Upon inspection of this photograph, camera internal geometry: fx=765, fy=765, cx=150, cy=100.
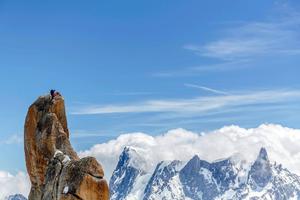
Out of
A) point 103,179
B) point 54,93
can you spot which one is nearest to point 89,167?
point 103,179

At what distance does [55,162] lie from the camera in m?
64.1

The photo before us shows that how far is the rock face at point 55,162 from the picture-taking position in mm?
59062

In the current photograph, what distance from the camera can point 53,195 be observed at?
6262cm

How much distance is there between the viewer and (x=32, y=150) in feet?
233

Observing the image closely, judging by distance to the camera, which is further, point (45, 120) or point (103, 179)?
point (45, 120)

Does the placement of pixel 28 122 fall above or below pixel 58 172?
above

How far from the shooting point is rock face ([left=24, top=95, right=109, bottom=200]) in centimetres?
5906

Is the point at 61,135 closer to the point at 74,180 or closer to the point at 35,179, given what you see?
the point at 35,179

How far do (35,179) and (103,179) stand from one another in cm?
1348

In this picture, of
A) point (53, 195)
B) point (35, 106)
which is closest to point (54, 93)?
point (35, 106)

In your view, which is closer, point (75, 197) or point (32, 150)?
point (75, 197)

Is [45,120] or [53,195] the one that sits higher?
[45,120]

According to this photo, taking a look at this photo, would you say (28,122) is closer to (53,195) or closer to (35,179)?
(35,179)

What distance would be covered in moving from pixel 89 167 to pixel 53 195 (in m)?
5.45
